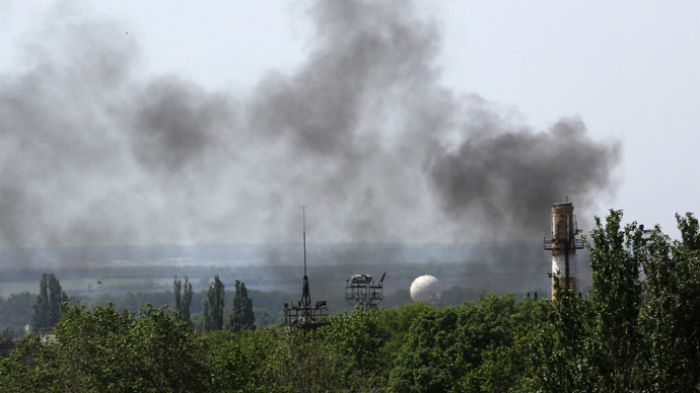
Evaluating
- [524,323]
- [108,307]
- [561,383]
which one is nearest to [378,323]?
[524,323]

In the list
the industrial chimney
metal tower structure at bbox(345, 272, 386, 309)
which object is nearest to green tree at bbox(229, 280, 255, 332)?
metal tower structure at bbox(345, 272, 386, 309)

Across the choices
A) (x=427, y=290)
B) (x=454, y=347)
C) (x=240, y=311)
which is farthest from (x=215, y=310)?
(x=454, y=347)

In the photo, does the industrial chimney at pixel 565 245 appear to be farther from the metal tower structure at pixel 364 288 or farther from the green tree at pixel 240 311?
the green tree at pixel 240 311

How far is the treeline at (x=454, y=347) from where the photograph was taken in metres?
35.4

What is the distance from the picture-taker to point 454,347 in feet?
275

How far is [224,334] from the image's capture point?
118250 mm

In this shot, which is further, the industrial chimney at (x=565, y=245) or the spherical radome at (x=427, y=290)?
the spherical radome at (x=427, y=290)

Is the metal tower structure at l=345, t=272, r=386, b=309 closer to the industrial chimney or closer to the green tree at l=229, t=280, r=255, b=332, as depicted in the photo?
the industrial chimney

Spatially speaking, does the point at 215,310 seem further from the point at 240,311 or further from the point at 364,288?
the point at 364,288

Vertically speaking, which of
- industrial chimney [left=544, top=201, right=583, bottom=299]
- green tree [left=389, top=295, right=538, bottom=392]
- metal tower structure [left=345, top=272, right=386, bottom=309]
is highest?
industrial chimney [left=544, top=201, right=583, bottom=299]

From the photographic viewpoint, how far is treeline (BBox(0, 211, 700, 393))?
35438 mm

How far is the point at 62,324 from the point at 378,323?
4482cm

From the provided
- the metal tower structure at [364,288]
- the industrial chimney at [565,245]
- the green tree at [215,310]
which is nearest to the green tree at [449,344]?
the industrial chimney at [565,245]

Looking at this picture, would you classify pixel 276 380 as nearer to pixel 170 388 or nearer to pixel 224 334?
pixel 170 388
